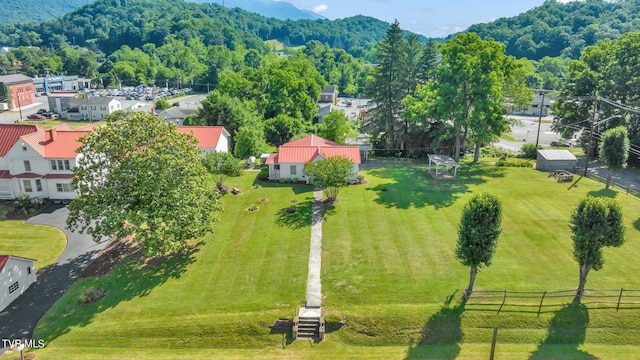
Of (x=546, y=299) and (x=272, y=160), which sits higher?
(x=272, y=160)

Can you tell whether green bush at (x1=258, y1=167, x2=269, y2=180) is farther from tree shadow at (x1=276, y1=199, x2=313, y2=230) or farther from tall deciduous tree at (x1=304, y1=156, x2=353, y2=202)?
tall deciduous tree at (x1=304, y1=156, x2=353, y2=202)

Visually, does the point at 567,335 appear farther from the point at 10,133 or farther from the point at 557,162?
the point at 10,133

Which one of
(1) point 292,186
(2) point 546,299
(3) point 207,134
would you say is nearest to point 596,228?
(2) point 546,299

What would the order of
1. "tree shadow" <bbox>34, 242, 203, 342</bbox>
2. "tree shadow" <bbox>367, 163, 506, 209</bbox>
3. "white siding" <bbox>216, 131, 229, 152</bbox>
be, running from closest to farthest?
"tree shadow" <bbox>34, 242, 203, 342</bbox> < "tree shadow" <bbox>367, 163, 506, 209</bbox> < "white siding" <bbox>216, 131, 229, 152</bbox>

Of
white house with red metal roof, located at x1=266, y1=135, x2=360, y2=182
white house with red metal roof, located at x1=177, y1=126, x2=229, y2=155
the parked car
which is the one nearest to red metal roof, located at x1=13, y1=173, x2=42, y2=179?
white house with red metal roof, located at x1=177, y1=126, x2=229, y2=155

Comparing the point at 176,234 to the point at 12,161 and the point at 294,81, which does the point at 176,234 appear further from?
the point at 294,81

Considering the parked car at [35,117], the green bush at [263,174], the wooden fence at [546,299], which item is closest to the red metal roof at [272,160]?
the green bush at [263,174]

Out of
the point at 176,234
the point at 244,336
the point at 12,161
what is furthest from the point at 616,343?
the point at 12,161

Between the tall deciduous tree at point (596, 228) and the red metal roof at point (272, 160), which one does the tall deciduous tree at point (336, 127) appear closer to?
the red metal roof at point (272, 160)

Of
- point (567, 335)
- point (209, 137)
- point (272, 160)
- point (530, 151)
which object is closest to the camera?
point (567, 335)
